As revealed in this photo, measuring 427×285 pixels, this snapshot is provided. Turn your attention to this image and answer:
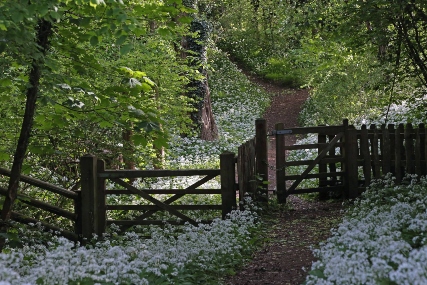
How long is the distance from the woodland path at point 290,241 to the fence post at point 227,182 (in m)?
0.80

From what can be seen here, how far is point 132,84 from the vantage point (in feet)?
23.7

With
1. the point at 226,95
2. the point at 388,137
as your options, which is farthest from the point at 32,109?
the point at 226,95

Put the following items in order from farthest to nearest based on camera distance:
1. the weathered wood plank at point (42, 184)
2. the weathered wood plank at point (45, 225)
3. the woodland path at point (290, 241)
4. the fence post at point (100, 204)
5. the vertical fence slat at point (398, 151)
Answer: the vertical fence slat at point (398, 151)
the fence post at point (100, 204)
the weathered wood plank at point (45, 225)
the weathered wood plank at point (42, 184)
the woodland path at point (290, 241)

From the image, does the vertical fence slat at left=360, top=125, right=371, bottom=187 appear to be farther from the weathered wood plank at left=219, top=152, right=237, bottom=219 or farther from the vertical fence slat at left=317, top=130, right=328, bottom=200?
the weathered wood plank at left=219, top=152, right=237, bottom=219

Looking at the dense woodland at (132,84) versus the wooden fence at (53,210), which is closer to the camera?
the dense woodland at (132,84)

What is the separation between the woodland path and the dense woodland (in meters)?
0.41

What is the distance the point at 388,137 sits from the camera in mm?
12828

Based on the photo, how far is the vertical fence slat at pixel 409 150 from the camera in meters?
12.5

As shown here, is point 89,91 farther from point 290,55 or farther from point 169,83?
point 290,55

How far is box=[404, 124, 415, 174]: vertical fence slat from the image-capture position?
40.9 feet

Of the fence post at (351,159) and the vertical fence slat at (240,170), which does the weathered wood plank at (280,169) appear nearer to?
the fence post at (351,159)

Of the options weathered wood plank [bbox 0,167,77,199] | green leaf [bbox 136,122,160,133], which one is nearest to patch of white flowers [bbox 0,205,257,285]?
weathered wood plank [bbox 0,167,77,199]

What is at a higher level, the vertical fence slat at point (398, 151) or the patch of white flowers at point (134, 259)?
the vertical fence slat at point (398, 151)

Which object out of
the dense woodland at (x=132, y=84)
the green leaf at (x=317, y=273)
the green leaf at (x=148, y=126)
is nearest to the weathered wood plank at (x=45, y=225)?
the dense woodland at (x=132, y=84)
